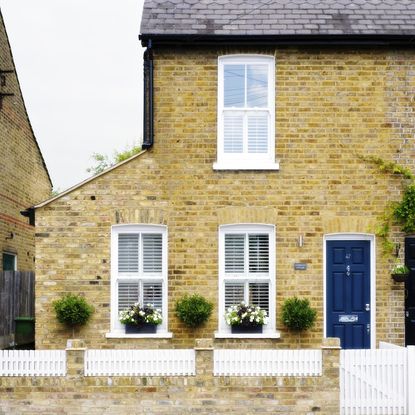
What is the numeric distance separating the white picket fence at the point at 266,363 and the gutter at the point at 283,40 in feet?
19.9

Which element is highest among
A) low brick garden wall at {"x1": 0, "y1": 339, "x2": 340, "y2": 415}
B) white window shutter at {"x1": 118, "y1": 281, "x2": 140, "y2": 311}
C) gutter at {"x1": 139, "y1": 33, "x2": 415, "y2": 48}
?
gutter at {"x1": 139, "y1": 33, "x2": 415, "y2": 48}

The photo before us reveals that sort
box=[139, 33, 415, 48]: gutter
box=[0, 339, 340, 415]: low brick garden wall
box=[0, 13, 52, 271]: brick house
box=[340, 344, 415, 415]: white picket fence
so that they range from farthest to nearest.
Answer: box=[0, 13, 52, 271]: brick house, box=[139, 33, 415, 48]: gutter, box=[340, 344, 415, 415]: white picket fence, box=[0, 339, 340, 415]: low brick garden wall

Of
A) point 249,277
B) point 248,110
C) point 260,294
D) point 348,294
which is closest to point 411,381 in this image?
point 348,294

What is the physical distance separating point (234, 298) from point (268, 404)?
3.62 m

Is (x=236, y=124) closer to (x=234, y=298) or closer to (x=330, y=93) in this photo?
(x=330, y=93)

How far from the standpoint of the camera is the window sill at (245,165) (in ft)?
52.3

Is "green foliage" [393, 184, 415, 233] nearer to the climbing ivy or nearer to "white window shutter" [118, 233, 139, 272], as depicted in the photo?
the climbing ivy

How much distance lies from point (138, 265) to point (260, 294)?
2308mm

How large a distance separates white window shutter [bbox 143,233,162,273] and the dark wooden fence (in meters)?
5.02

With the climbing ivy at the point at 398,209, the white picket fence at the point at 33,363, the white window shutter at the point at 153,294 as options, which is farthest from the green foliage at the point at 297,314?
the white picket fence at the point at 33,363

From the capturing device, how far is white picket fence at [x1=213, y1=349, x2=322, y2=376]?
41.3 feet

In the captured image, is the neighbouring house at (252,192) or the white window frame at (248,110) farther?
the white window frame at (248,110)

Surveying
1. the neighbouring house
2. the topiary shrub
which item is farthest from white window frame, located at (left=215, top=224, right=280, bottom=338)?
the topiary shrub

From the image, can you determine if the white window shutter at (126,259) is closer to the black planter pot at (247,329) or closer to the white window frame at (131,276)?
the white window frame at (131,276)
